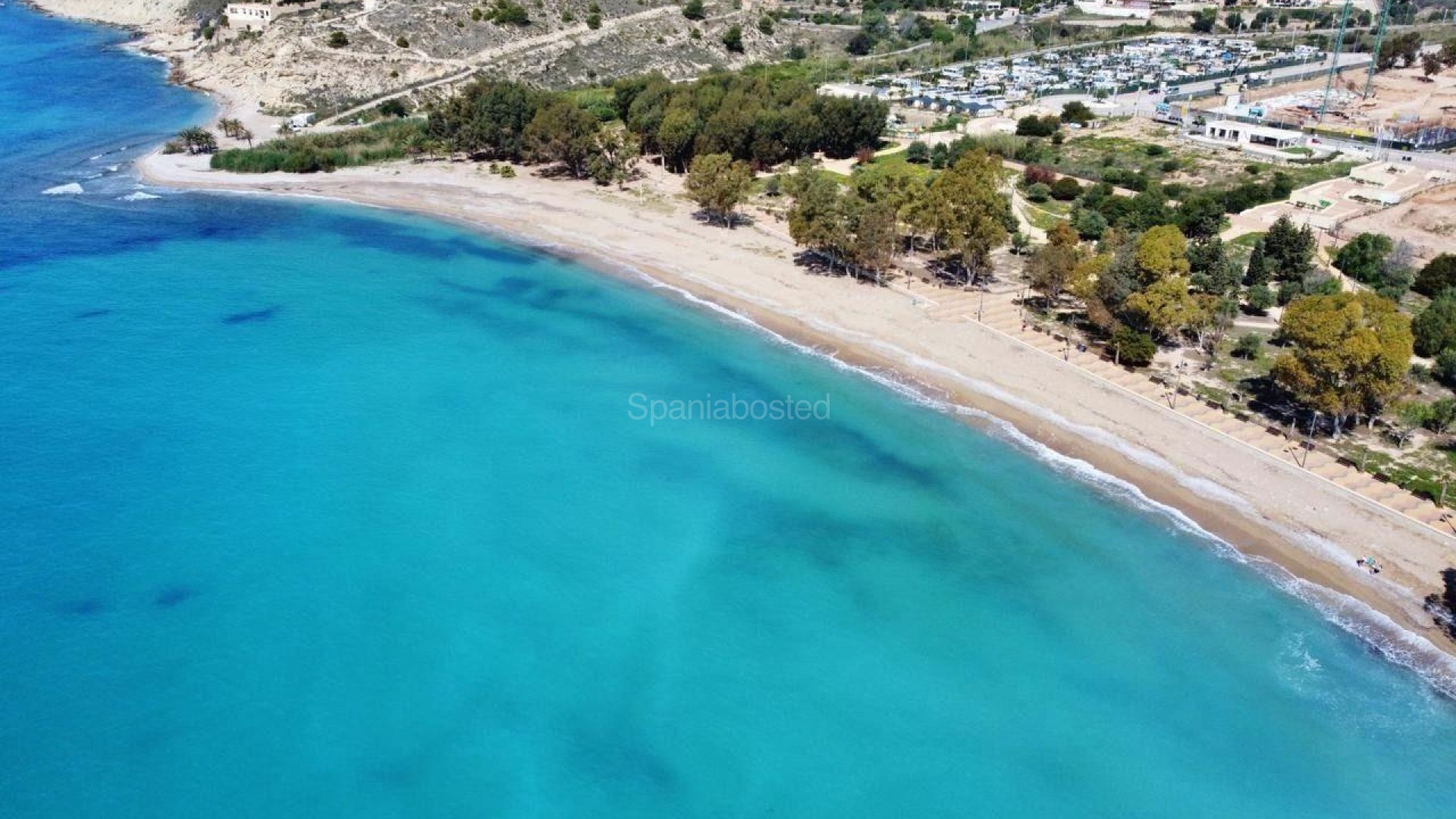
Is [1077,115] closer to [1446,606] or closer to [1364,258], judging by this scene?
[1364,258]

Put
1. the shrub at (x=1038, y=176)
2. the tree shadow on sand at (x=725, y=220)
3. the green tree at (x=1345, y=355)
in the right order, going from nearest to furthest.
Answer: the green tree at (x=1345, y=355)
the tree shadow on sand at (x=725, y=220)
the shrub at (x=1038, y=176)

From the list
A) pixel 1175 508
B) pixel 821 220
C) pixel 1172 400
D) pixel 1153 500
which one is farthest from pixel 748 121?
pixel 1175 508

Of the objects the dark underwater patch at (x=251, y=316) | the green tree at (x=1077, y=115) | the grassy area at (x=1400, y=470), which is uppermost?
the green tree at (x=1077, y=115)

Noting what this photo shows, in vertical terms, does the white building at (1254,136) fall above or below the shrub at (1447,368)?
above

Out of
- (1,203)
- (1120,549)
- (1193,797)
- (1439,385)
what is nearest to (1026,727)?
(1193,797)

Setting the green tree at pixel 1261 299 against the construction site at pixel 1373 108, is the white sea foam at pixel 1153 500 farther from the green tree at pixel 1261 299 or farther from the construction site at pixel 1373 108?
the construction site at pixel 1373 108

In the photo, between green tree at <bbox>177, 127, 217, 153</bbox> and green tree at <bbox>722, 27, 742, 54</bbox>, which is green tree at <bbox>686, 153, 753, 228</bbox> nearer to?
green tree at <bbox>177, 127, 217, 153</bbox>

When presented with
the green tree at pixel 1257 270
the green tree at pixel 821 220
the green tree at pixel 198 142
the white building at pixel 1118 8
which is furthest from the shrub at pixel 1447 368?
the white building at pixel 1118 8
